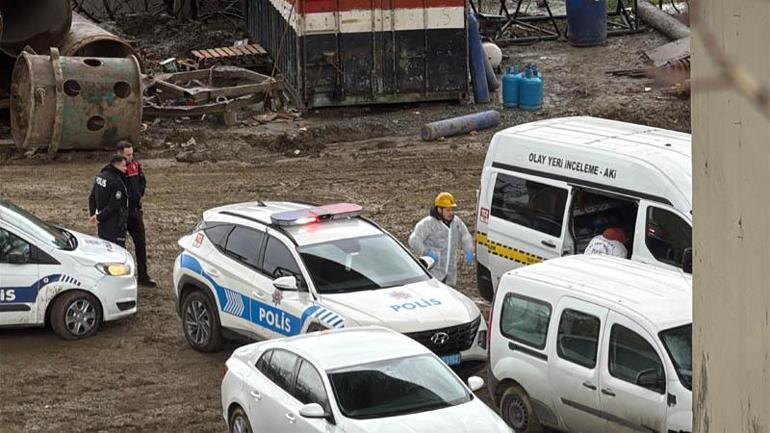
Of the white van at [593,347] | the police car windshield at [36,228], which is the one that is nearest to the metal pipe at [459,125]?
the police car windshield at [36,228]

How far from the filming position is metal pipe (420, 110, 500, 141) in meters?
22.7

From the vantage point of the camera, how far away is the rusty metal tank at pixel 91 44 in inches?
922

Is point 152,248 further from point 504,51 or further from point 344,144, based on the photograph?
point 504,51

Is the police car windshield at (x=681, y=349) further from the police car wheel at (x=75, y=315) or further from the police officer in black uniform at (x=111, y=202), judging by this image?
the police officer in black uniform at (x=111, y=202)

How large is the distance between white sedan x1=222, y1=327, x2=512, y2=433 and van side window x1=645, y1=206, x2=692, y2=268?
9.62ft

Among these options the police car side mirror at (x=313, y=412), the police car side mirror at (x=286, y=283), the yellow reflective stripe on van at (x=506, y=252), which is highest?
the police car side mirror at (x=286, y=283)

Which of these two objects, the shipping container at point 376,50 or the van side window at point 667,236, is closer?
the van side window at point 667,236

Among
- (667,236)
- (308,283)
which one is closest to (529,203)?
(667,236)

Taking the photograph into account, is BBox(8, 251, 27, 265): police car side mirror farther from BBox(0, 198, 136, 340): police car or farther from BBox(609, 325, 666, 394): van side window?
BBox(609, 325, 666, 394): van side window

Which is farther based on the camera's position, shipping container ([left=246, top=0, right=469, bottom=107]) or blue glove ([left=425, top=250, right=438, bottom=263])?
shipping container ([left=246, top=0, right=469, bottom=107])

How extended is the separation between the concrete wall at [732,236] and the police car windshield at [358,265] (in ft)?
15.4

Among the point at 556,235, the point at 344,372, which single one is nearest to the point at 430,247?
the point at 556,235

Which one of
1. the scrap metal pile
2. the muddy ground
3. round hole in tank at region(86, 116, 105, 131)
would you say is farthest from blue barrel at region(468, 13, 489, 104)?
round hole in tank at region(86, 116, 105, 131)

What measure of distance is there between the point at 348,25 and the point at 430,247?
10.6 metres
